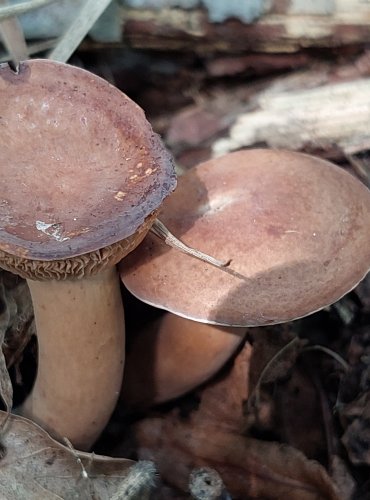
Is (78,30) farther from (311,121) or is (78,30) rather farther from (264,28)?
(311,121)

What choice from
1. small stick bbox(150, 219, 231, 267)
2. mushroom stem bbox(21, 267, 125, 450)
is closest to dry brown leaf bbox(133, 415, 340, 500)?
mushroom stem bbox(21, 267, 125, 450)

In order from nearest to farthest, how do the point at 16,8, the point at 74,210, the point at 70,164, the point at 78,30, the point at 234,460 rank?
the point at 74,210 < the point at 70,164 < the point at 16,8 < the point at 234,460 < the point at 78,30

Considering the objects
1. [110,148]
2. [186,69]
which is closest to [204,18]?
[186,69]

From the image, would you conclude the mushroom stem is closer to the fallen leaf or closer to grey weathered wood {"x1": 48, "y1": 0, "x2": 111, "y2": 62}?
the fallen leaf

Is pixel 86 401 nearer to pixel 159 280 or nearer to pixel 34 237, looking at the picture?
pixel 159 280

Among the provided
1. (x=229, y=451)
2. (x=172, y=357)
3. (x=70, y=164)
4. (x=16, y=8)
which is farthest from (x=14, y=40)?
(x=229, y=451)

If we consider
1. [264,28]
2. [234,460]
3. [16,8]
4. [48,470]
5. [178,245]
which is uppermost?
[16,8]

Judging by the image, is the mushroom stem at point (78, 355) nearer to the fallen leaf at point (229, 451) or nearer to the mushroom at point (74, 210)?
the mushroom at point (74, 210)
